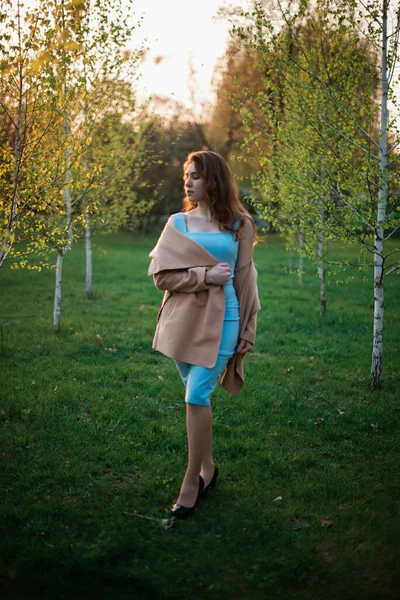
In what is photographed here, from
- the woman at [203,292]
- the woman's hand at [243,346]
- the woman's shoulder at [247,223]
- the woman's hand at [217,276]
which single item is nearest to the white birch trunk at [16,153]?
the woman at [203,292]

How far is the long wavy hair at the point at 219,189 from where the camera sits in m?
3.49

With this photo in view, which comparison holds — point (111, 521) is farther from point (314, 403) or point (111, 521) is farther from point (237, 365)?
point (314, 403)

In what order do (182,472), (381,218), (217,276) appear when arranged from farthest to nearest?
(381,218)
(182,472)
(217,276)

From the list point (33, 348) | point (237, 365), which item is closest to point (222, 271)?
point (237, 365)

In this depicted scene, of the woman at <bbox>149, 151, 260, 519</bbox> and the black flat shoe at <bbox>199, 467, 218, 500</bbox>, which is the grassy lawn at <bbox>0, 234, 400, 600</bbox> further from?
the woman at <bbox>149, 151, 260, 519</bbox>

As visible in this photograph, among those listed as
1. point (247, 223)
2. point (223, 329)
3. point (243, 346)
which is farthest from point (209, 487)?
point (247, 223)

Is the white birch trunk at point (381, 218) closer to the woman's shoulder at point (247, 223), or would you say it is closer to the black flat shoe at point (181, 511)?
the woman's shoulder at point (247, 223)

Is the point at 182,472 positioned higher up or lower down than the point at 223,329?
lower down

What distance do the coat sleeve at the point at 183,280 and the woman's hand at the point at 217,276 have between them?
37mm

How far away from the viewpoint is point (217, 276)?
131 inches

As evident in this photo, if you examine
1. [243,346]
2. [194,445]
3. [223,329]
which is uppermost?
[223,329]

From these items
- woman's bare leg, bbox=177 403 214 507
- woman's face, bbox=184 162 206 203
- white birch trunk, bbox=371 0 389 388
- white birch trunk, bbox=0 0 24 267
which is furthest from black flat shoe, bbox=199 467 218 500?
white birch trunk, bbox=371 0 389 388

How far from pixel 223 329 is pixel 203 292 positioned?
30cm

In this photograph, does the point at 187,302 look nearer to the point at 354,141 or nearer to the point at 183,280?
the point at 183,280
